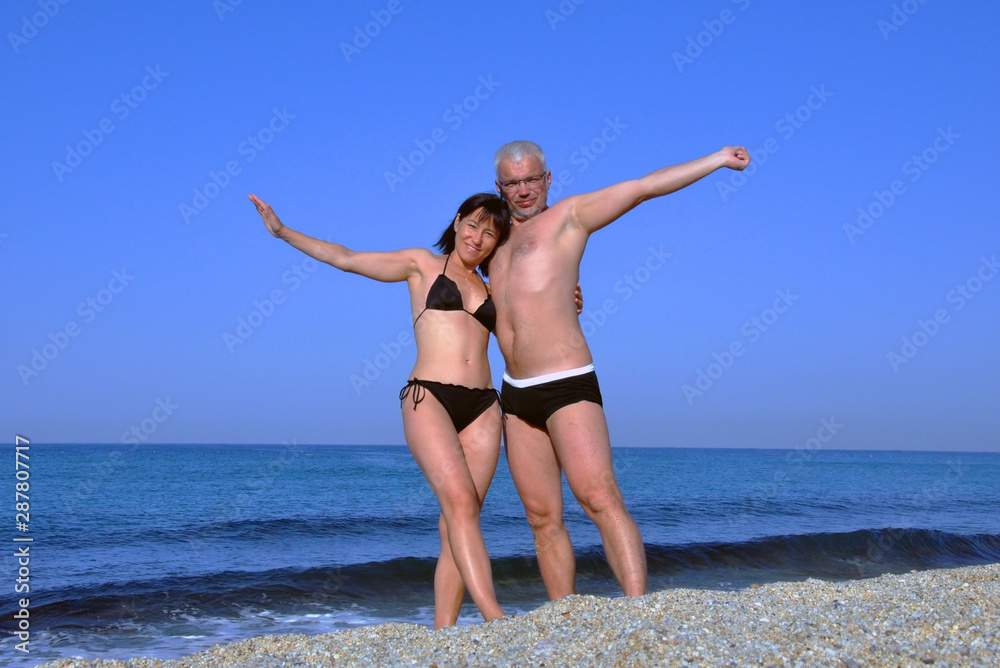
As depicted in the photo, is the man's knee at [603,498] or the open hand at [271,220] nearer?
the man's knee at [603,498]

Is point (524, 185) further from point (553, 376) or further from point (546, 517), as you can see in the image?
point (546, 517)

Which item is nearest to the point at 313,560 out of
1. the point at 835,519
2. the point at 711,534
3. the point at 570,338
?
the point at 711,534

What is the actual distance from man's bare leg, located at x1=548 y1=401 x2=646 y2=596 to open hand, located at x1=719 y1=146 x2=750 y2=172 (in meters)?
1.37

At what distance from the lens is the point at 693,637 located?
2934 mm

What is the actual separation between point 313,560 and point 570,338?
8150 mm

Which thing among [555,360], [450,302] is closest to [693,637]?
[555,360]

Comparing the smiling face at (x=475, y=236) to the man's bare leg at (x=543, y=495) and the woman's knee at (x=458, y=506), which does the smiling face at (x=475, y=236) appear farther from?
the woman's knee at (x=458, y=506)

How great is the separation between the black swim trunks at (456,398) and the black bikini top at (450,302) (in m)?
0.38

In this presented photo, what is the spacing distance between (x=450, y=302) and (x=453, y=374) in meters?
0.39

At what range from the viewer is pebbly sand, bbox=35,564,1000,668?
2727 mm

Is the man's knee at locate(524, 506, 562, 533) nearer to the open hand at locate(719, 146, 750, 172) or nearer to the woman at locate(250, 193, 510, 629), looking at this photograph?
the woman at locate(250, 193, 510, 629)

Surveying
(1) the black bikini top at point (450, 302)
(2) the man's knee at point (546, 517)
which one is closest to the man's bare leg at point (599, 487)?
(2) the man's knee at point (546, 517)

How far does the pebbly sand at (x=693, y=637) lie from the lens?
2727mm

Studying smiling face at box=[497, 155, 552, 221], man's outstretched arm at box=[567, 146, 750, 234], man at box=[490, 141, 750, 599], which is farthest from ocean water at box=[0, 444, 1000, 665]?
man's outstretched arm at box=[567, 146, 750, 234]
